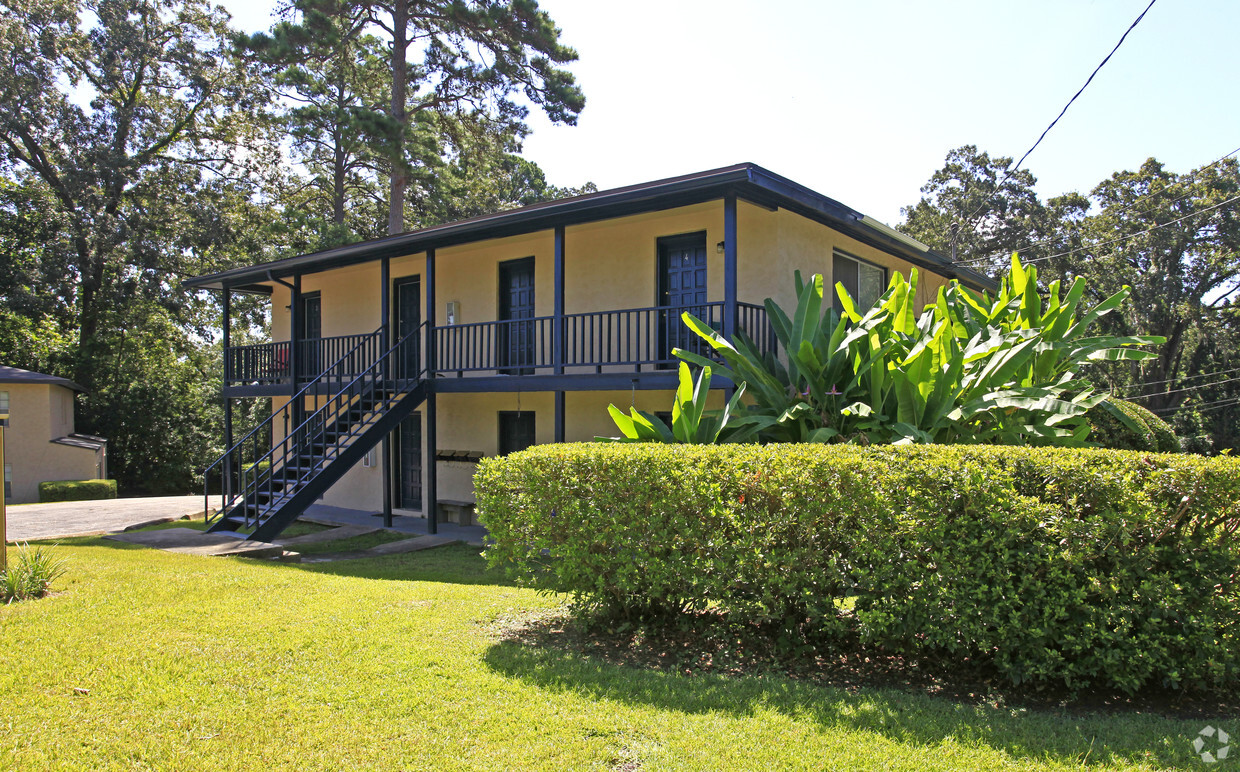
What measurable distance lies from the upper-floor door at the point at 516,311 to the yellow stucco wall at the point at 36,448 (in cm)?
1742

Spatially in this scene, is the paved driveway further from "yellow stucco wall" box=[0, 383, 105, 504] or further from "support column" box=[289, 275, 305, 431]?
→ "yellow stucco wall" box=[0, 383, 105, 504]

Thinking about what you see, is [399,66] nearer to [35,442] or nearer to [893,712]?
[35,442]

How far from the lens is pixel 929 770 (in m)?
3.49

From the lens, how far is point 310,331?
17625 millimetres

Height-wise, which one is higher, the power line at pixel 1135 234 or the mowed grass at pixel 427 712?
Answer: the power line at pixel 1135 234

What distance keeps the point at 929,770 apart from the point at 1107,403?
318 inches

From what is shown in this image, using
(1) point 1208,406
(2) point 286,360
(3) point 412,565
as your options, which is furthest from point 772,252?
(1) point 1208,406

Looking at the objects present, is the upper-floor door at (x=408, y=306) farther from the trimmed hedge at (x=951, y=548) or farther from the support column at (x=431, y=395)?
the trimmed hedge at (x=951, y=548)

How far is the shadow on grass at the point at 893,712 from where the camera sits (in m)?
3.70

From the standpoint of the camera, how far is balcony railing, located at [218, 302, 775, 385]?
10.3 meters

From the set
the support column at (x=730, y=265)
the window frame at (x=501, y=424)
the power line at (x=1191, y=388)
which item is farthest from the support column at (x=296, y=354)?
the power line at (x=1191, y=388)

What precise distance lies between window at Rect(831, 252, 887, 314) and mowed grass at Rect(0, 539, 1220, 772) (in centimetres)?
852

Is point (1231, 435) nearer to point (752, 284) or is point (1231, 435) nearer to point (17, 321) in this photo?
point (752, 284)

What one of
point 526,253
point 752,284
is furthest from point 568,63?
point 752,284
